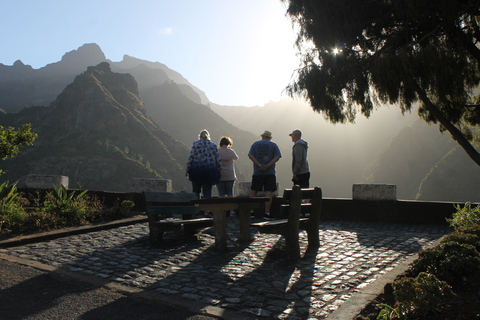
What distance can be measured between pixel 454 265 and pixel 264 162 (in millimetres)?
5074

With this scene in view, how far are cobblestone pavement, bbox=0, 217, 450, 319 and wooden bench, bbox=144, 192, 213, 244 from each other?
0.80 ft

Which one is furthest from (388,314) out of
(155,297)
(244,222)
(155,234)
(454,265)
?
(155,234)

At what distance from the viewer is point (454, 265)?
3.20 m

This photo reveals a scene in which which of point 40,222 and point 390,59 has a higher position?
point 390,59

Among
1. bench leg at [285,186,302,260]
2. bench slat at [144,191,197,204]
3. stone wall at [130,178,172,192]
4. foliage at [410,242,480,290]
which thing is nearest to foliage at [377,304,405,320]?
foliage at [410,242,480,290]

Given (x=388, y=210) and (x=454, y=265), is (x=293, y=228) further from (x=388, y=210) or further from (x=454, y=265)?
(x=388, y=210)

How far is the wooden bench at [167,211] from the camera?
5.73m

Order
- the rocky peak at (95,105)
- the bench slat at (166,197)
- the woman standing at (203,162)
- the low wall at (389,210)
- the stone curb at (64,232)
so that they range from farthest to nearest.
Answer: the rocky peak at (95,105), the low wall at (389,210), the woman standing at (203,162), the bench slat at (166,197), the stone curb at (64,232)

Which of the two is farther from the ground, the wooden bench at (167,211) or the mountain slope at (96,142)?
the mountain slope at (96,142)

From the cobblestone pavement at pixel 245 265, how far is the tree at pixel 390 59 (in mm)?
2754

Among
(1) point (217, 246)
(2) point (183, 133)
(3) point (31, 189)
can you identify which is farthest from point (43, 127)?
(1) point (217, 246)

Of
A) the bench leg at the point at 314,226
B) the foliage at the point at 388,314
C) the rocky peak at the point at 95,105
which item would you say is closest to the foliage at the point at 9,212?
the bench leg at the point at 314,226

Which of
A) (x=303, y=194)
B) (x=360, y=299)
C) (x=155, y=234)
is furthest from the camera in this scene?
(x=155, y=234)

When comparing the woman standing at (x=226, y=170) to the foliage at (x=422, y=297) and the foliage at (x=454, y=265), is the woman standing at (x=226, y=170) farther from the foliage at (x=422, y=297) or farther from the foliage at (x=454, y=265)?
the foliage at (x=422, y=297)
